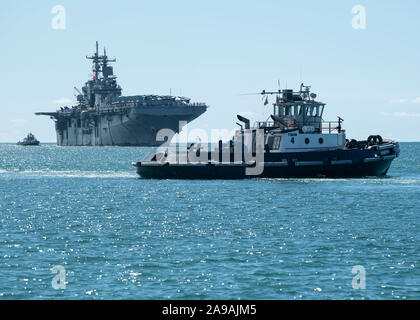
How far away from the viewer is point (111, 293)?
20156 mm

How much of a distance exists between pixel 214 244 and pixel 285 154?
3200cm

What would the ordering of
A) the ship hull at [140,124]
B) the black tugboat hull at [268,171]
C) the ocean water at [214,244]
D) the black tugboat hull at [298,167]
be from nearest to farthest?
the ocean water at [214,244]
the black tugboat hull at [298,167]
the black tugboat hull at [268,171]
the ship hull at [140,124]

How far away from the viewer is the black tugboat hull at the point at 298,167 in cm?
5959

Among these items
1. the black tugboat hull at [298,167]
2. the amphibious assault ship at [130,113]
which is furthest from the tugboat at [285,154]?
the amphibious assault ship at [130,113]

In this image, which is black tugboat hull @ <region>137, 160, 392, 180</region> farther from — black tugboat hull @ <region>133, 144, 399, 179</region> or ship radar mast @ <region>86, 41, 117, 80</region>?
ship radar mast @ <region>86, 41, 117, 80</region>

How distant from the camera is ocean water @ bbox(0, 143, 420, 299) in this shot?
20.8 metres

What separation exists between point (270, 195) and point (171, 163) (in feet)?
48.0

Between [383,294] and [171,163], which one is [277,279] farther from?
[171,163]

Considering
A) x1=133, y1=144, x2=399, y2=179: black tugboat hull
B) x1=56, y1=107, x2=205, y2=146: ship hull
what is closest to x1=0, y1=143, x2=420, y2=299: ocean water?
x1=133, y1=144, x2=399, y2=179: black tugboat hull

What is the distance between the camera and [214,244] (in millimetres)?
28516

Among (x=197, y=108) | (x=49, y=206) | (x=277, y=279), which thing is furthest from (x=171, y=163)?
(x=197, y=108)

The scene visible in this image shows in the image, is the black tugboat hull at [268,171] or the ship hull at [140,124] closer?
the black tugboat hull at [268,171]

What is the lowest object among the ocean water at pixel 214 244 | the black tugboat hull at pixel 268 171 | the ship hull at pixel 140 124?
the ocean water at pixel 214 244

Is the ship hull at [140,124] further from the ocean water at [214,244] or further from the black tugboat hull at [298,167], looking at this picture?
the ocean water at [214,244]
